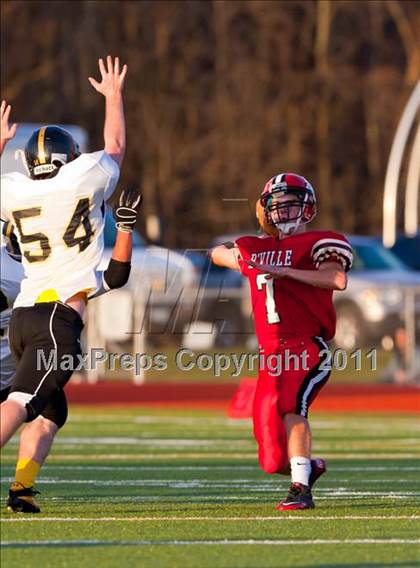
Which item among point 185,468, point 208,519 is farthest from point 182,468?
point 208,519

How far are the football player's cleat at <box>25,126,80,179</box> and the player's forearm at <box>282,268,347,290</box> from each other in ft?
3.83

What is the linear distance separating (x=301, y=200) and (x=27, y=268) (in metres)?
1.38

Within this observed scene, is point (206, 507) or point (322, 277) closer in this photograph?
point (322, 277)

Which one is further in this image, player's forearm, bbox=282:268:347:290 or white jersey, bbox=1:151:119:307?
player's forearm, bbox=282:268:347:290

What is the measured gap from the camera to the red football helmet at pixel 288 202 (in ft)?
28.5

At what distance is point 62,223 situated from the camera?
8.24 meters

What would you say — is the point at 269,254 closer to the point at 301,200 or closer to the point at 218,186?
the point at 301,200

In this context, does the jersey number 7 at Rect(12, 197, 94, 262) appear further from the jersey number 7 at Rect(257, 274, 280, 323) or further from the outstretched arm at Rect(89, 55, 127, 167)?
the jersey number 7 at Rect(257, 274, 280, 323)

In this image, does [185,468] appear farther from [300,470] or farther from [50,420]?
[50,420]

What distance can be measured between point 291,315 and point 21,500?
1605 millimetres

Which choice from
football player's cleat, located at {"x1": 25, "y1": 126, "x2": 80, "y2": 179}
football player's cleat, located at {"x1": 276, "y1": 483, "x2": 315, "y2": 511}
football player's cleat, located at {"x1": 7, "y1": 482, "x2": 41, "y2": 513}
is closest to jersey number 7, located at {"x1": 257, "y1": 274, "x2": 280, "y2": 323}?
football player's cleat, located at {"x1": 276, "y1": 483, "x2": 315, "y2": 511}

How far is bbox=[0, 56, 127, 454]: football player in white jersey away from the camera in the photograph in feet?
26.7

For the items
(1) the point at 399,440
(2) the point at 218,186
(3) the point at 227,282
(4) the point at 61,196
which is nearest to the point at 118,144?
(4) the point at 61,196

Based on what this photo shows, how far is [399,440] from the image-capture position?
14047mm
